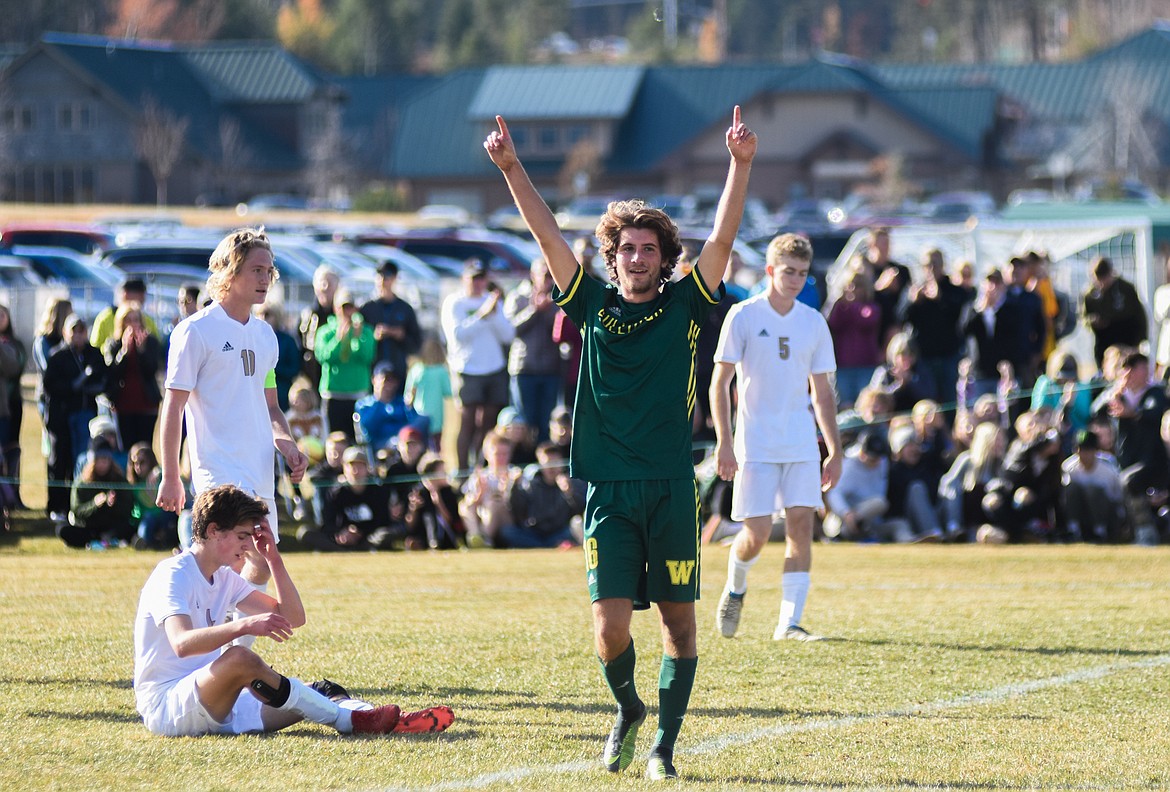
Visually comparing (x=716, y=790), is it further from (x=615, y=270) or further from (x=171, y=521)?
(x=171, y=521)

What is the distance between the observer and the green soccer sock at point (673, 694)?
594cm

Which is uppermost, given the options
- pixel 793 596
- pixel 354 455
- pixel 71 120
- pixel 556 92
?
pixel 556 92

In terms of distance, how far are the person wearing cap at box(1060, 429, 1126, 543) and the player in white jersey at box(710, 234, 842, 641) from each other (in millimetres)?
5615

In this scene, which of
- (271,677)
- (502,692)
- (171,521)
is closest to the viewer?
(271,677)

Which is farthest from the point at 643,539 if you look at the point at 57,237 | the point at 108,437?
the point at 57,237

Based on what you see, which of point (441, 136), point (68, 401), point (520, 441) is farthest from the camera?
point (441, 136)

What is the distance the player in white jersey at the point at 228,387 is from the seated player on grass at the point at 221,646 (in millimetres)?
526

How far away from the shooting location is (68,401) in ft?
48.1

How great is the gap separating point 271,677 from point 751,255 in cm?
2644

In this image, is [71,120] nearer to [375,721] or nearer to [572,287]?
[375,721]

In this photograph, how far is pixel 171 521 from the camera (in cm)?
1377

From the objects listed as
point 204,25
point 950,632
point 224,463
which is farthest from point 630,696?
point 204,25

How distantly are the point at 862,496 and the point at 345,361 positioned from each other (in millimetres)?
4909

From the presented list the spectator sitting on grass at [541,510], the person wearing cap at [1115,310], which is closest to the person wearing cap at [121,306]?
the spectator sitting on grass at [541,510]
